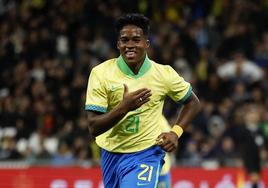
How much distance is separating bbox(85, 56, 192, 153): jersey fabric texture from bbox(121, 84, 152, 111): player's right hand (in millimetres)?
535

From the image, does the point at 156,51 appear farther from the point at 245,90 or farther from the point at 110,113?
the point at 110,113

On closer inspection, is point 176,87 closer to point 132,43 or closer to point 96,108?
point 132,43

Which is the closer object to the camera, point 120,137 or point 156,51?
point 120,137

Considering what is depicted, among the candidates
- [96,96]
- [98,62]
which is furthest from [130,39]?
[98,62]

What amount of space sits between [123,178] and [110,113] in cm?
81

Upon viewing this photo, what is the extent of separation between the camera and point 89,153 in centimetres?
1641

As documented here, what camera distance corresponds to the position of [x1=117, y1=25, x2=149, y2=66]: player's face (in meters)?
7.66

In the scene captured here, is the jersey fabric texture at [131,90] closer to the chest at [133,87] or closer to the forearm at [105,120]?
the chest at [133,87]

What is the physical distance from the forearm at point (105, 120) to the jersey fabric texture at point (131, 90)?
0.85 ft

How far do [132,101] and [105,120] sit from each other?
33 centimetres

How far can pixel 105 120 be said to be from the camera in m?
7.34

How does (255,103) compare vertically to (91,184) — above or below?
above

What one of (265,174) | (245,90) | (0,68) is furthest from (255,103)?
(0,68)

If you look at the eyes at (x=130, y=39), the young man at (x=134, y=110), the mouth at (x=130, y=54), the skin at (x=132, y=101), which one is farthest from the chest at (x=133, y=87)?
the eyes at (x=130, y=39)
